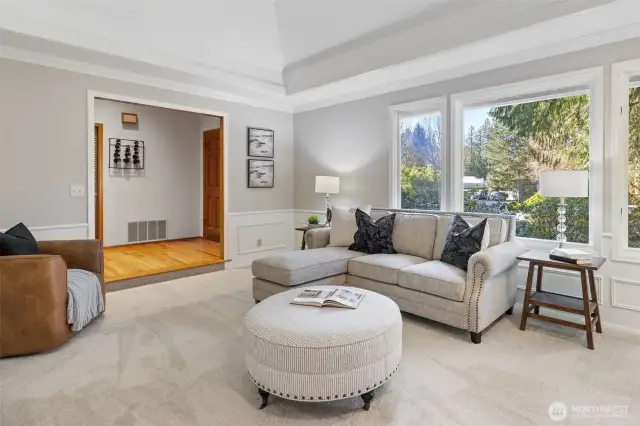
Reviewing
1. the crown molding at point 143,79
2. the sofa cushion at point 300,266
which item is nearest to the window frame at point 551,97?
the sofa cushion at point 300,266

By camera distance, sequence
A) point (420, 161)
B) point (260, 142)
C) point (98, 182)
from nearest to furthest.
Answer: point (420, 161), point (260, 142), point (98, 182)

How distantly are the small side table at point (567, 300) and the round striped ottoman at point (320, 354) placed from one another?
5.03 ft

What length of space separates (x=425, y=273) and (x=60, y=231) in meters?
3.61

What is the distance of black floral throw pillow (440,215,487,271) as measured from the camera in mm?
3119

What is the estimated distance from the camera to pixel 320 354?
184 centimetres

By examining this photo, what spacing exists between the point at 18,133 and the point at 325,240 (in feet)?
10.5

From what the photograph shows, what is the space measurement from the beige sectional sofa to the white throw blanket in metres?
1.33

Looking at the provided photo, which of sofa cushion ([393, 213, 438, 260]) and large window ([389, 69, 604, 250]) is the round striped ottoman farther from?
large window ([389, 69, 604, 250])

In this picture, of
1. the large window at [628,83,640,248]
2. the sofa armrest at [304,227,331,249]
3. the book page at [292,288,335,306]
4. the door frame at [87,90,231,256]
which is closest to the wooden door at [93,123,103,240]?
the door frame at [87,90,231,256]

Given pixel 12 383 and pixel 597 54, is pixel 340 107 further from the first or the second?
pixel 12 383

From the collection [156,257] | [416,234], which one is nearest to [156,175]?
[156,257]

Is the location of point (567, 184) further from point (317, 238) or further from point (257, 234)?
point (257, 234)

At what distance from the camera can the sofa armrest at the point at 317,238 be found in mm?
4297

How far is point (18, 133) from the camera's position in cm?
361
